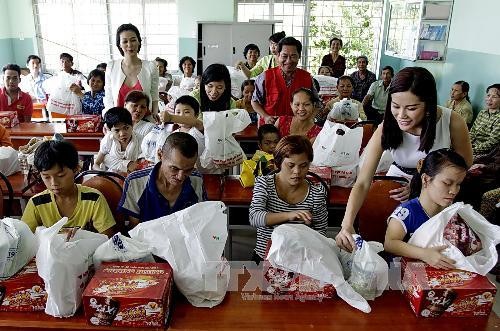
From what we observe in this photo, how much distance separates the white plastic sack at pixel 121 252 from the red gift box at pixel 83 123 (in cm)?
260

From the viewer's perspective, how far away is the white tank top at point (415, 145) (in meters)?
1.74

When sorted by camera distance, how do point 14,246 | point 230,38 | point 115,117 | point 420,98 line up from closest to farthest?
point 14,246 < point 420,98 < point 115,117 < point 230,38

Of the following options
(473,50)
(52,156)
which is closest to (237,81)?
(473,50)

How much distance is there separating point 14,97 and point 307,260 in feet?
13.6

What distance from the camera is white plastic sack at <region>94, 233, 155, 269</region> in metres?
1.30

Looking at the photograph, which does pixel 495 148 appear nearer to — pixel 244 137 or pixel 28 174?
pixel 244 137

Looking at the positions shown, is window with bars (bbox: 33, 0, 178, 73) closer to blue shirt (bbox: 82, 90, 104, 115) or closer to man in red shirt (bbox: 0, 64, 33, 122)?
blue shirt (bbox: 82, 90, 104, 115)

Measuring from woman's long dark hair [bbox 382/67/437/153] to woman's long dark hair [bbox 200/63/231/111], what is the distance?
1.69 meters

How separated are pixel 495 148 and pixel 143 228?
12.7 ft

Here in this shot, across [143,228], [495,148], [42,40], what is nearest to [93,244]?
[143,228]

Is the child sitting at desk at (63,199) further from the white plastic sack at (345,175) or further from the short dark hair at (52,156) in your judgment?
the white plastic sack at (345,175)

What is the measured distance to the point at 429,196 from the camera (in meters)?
1.57

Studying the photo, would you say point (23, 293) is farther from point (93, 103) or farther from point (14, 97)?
point (14, 97)

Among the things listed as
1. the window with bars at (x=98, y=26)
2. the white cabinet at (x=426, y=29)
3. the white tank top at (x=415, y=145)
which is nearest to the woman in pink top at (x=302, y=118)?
the white tank top at (x=415, y=145)
